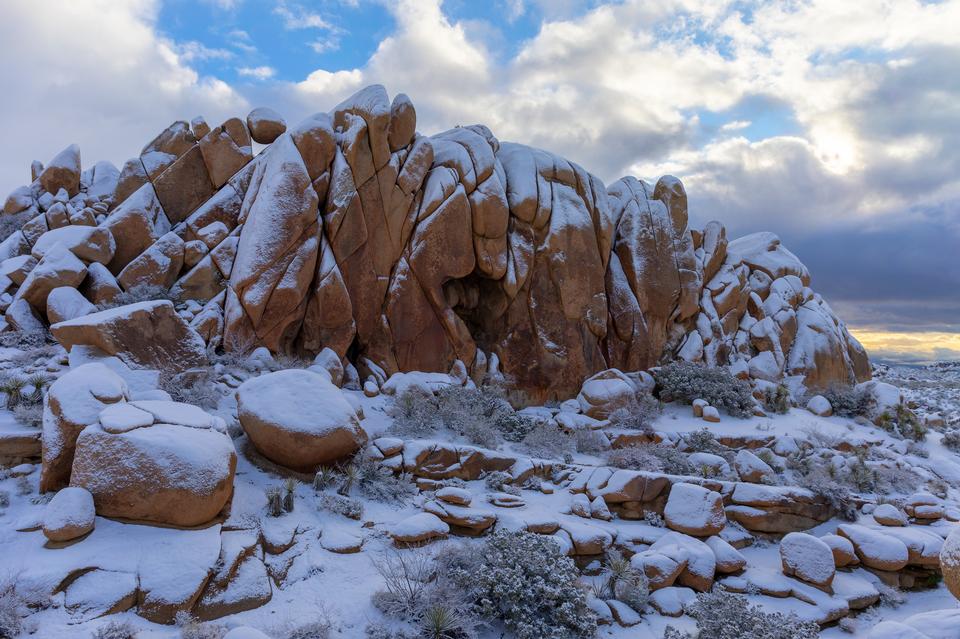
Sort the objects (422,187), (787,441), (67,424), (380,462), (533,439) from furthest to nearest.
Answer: (422,187)
(787,441)
(533,439)
(380,462)
(67,424)

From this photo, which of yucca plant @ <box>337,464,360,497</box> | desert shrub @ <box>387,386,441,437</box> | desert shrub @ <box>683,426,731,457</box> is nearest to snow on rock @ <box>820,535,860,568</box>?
desert shrub @ <box>683,426,731,457</box>

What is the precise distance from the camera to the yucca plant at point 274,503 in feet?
25.2

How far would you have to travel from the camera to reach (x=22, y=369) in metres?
10.3

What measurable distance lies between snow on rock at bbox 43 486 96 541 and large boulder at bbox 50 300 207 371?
396 centimetres

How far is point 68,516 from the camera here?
242 inches

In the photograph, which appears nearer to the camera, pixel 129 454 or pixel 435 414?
pixel 129 454

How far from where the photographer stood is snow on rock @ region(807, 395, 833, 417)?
18.6m

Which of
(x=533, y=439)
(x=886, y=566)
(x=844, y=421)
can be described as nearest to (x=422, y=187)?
(x=533, y=439)

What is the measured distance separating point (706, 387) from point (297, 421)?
47.1 ft

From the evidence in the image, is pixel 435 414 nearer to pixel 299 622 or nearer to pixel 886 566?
pixel 299 622

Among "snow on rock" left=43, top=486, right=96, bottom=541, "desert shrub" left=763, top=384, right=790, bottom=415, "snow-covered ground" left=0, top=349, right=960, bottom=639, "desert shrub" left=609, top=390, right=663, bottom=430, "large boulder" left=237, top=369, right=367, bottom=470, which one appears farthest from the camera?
"desert shrub" left=763, top=384, right=790, bottom=415

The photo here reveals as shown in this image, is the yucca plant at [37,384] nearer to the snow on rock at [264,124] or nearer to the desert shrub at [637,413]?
the snow on rock at [264,124]

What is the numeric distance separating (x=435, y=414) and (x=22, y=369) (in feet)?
29.2

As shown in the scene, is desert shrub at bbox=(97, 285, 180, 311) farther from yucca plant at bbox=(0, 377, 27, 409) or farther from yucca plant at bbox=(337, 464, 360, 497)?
yucca plant at bbox=(337, 464, 360, 497)
